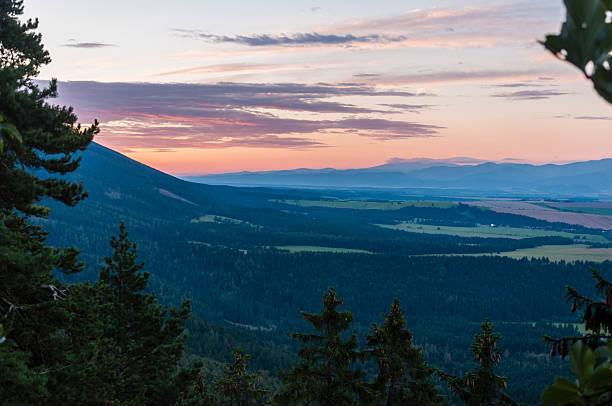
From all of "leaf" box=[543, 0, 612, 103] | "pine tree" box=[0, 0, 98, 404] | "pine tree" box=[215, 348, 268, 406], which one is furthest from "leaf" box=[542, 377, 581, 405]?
"pine tree" box=[215, 348, 268, 406]

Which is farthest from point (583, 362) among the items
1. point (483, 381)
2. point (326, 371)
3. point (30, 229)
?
point (30, 229)

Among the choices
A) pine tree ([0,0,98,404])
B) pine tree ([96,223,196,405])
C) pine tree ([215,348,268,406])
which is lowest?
pine tree ([215,348,268,406])

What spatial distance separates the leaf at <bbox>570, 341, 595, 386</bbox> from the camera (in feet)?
7.32

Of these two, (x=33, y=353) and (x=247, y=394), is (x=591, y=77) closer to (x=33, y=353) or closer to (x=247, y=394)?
(x=33, y=353)

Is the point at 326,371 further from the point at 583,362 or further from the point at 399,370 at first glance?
the point at 583,362

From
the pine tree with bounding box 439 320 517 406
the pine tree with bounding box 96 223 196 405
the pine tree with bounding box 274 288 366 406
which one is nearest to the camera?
the pine tree with bounding box 439 320 517 406

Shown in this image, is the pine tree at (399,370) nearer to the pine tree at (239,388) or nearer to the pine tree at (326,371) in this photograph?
the pine tree at (326,371)

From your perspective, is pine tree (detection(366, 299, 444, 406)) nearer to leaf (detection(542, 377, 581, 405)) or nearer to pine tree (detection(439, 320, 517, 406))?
pine tree (detection(439, 320, 517, 406))

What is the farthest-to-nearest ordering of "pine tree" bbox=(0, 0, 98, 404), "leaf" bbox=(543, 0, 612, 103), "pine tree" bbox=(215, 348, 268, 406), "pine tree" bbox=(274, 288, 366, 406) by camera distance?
"pine tree" bbox=(215, 348, 268, 406)
"pine tree" bbox=(274, 288, 366, 406)
"pine tree" bbox=(0, 0, 98, 404)
"leaf" bbox=(543, 0, 612, 103)

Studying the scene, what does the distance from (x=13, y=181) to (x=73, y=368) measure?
765cm

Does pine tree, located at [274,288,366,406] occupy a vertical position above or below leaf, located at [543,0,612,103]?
below

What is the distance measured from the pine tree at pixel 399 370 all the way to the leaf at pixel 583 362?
845 inches

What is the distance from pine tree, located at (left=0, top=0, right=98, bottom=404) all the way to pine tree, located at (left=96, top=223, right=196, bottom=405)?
21.3ft

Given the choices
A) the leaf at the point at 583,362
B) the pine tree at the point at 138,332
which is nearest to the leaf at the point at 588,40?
the leaf at the point at 583,362
